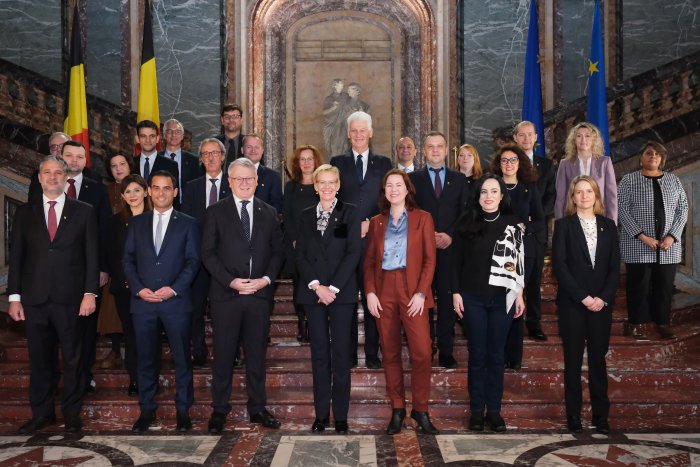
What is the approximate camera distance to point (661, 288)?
5645 millimetres

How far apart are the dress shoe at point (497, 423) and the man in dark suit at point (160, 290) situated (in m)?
1.72

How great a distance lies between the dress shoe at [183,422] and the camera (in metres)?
4.32

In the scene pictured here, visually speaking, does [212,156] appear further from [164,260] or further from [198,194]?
[164,260]

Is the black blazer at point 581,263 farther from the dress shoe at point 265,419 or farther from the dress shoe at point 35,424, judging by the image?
the dress shoe at point 35,424

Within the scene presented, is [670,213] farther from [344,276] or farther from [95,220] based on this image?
[95,220]

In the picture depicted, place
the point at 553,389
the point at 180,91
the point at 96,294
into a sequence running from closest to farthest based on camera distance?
the point at 96,294 → the point at 553,389 → the point at 180,91

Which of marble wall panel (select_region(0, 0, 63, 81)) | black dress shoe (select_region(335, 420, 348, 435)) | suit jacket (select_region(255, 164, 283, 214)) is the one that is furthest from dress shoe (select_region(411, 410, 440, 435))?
marble wall panel (select_region(0, 0, 63, 81))

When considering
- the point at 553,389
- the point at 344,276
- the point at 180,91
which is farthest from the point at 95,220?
the point at 180,91

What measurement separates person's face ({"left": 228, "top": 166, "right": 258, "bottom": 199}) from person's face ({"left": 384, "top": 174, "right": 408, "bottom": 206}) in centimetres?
79

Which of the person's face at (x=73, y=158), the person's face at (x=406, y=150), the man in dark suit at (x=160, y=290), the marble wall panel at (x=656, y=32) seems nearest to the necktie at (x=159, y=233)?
the man in dark suit at (x=160, y=290)

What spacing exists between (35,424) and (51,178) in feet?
4.65

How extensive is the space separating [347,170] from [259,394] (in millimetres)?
1525

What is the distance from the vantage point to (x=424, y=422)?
4.24 meters

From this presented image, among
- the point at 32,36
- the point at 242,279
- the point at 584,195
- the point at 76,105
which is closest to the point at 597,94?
the point at 584,195
